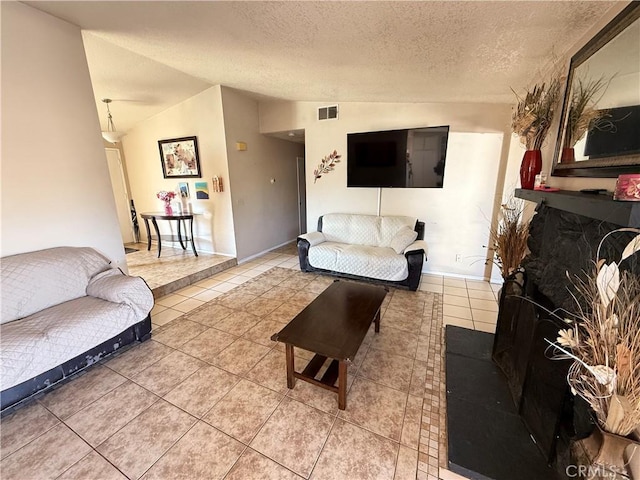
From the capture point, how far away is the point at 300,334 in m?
1.75

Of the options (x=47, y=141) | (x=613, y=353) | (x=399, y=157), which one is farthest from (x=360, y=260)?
(x=47, y=141)

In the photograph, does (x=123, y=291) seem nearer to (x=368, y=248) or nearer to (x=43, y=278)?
(x=43, y=278)

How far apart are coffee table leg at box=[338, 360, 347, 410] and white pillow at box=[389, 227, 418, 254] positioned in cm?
220

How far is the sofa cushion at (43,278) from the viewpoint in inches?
73.9

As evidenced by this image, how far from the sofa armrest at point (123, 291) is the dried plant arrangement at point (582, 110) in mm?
3354

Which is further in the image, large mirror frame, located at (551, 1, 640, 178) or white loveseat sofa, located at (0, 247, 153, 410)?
white loveseat sofa, located at (0, 247, 153, 410)

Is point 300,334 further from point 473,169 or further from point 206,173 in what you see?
point 206,173

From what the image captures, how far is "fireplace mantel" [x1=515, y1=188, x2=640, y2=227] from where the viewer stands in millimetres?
898

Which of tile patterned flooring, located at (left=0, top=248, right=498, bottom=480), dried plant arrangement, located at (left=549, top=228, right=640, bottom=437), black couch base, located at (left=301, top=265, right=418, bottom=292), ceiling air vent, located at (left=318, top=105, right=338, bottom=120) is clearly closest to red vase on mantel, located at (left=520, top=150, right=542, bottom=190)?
dried plant arrangement, located at (left=549, top=228, right=640, bottom=437)

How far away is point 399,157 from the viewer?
12.2 ft

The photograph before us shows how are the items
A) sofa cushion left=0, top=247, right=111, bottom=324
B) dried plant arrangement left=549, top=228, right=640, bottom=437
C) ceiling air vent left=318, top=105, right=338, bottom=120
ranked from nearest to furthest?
dried plant arrangement left=549, top=228, right=640, bottom=437
sofa cushion left=0, top=247, right=111, bottom=324
ceiling air vent left=318, top=105, right=338, bottom=120

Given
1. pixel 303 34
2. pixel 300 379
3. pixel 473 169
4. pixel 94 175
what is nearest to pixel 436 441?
pixel 300 379

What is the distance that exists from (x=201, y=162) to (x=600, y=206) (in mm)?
4609

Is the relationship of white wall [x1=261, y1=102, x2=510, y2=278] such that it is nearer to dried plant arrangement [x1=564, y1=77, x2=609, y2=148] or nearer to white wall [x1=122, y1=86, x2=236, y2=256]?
white wall [x1=122, y1=86, x2=236, y2=256]
